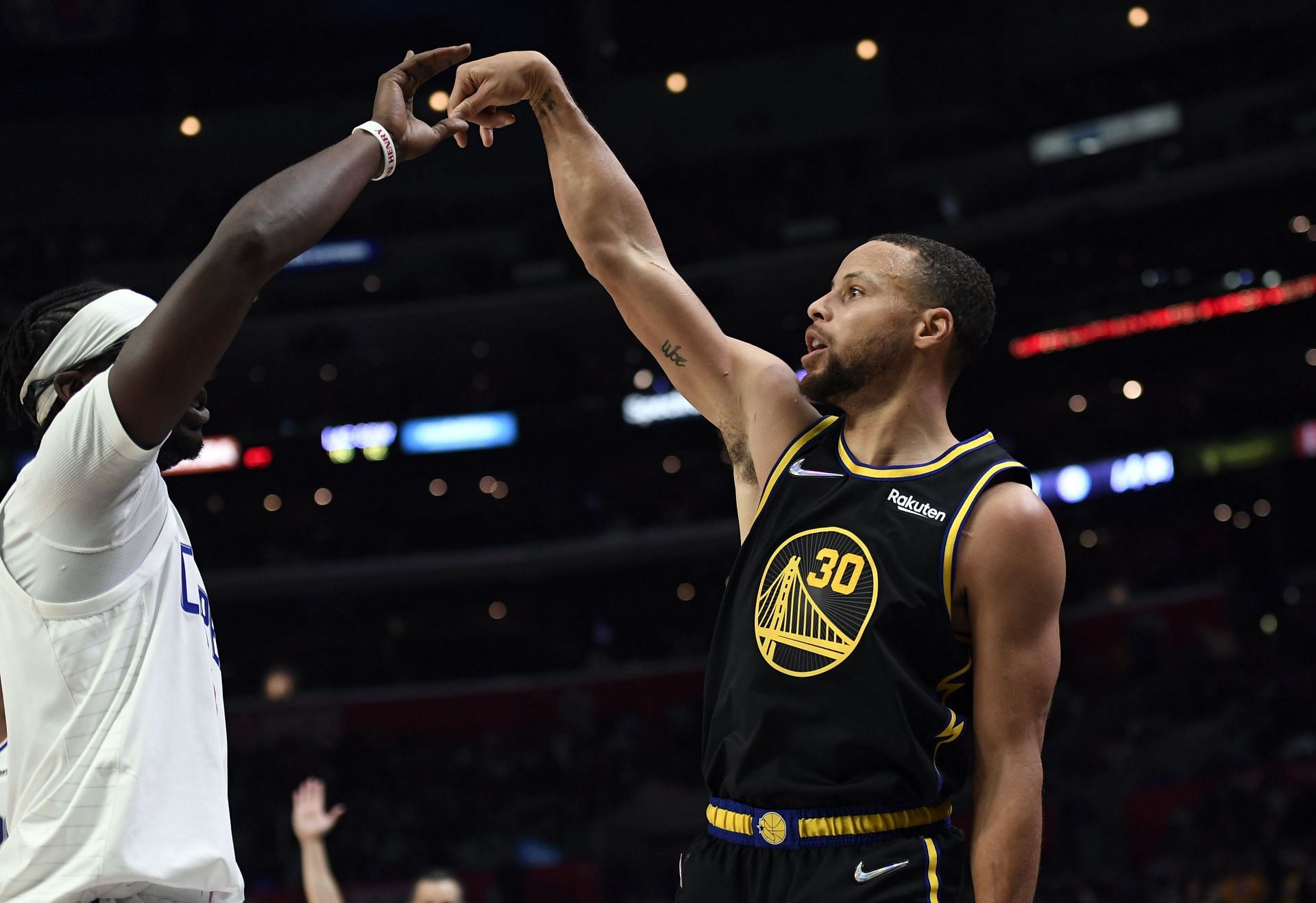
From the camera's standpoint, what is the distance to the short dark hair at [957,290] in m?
3.25

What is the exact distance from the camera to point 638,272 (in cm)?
352

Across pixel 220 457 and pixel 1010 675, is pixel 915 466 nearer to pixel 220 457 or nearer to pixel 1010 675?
pixel 1010 675

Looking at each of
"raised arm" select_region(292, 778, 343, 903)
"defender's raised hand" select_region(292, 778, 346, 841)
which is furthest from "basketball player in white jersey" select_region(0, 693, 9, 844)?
"defender's raised hand" select_region(292, 778, 346, 841)

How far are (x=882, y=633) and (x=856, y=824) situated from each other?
407 mm

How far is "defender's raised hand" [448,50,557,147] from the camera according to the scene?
3.45 metres

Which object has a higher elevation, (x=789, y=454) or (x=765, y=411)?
(x=765, y=411)

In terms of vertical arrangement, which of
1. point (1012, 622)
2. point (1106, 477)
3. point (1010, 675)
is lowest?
point (1106, 477)

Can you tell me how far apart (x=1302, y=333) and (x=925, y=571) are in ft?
62.3

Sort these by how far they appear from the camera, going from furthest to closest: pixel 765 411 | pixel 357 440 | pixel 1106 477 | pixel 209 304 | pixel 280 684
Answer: pixel 280 684 < pixel 357 440 < pixel 1106 477 < pixel 765 411 < pixel 209 304

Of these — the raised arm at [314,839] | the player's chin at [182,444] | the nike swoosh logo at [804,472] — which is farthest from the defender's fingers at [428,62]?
the raised arm at [314,839]

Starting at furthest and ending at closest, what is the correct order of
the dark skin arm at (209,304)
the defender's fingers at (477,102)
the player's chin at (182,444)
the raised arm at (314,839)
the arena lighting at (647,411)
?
the arena lighting at (647,411) → the raised arm at (314,839) → the defender's fingers at (477,102) → the player's chin at (182,444) → the dark skin arm at (209,304)

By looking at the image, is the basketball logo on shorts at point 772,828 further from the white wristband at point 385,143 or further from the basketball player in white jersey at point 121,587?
the white wristband at point 385,143

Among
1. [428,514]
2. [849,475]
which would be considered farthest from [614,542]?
[849,475]

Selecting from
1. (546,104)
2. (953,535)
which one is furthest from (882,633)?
(546,104)
